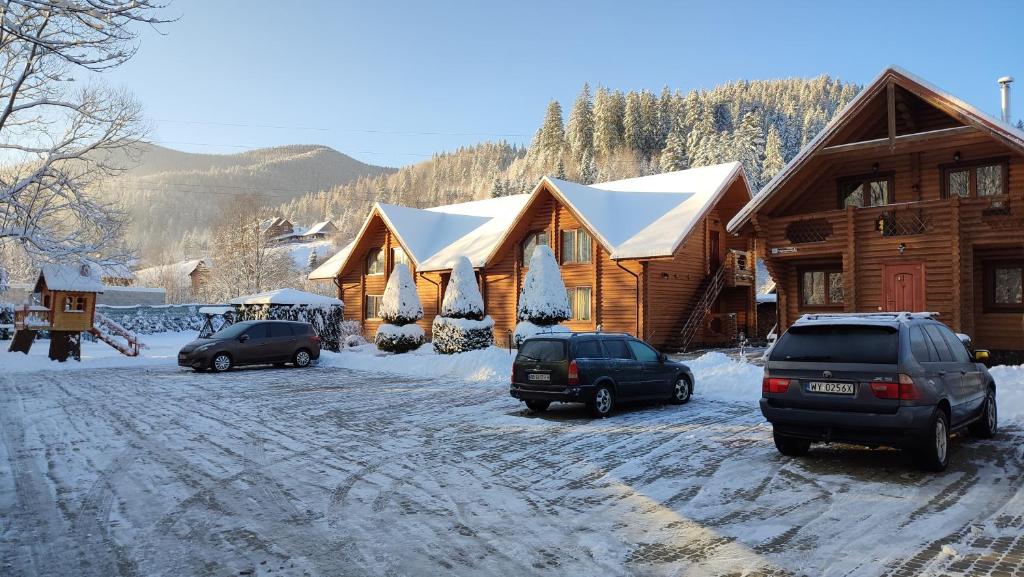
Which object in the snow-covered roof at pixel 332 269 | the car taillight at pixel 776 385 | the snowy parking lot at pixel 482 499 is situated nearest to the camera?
the snowy parking lot at pixel 482 499

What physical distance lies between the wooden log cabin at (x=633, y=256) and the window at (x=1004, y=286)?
7.68 metres

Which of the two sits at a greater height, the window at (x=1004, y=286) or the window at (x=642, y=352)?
the window at (x=1004, y=286)

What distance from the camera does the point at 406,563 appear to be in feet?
16.5

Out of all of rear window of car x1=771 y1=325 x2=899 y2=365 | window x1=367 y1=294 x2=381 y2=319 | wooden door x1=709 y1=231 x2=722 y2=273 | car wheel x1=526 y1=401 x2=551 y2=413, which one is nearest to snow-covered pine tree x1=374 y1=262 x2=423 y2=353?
window x1=367 y1=294 x2=381 y2=319

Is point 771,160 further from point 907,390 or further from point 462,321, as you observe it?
point 907,390

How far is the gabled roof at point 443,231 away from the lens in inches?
1341

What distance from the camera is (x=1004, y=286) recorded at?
19.4m

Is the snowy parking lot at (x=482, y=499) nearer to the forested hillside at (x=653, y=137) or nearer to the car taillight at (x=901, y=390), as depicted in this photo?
the car taillight at (x=901, y=390)

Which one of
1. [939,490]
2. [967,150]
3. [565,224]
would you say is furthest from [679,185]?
[939,490]

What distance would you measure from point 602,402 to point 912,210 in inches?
509

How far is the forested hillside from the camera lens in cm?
8231

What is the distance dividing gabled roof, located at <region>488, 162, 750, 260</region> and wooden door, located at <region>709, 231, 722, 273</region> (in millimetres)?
2170

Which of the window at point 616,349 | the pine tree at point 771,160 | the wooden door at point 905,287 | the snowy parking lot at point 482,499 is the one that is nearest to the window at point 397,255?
the wooden door at point 905,287

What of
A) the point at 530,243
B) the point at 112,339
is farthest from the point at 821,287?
the point at 112,339
